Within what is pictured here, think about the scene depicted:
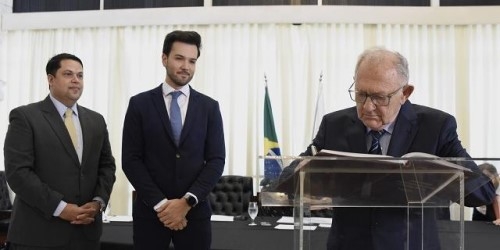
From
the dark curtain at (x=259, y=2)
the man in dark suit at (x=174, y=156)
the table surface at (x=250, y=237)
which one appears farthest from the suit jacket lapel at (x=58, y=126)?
the dark curtain at (x=259, y=2)

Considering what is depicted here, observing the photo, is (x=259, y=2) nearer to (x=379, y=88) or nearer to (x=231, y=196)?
(x=231, y=196)

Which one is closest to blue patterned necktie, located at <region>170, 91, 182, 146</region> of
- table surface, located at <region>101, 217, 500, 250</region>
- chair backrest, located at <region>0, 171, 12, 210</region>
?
table surface, located at <region>101, 217, 500, 250</region>

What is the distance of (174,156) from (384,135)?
1.29 meters

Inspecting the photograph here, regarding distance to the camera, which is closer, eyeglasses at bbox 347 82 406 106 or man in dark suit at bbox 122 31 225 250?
eyeglasses at bbox 347 82 406 106

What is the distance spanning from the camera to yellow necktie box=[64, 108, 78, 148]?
3.50 metres

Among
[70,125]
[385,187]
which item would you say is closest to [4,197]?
[70,125]

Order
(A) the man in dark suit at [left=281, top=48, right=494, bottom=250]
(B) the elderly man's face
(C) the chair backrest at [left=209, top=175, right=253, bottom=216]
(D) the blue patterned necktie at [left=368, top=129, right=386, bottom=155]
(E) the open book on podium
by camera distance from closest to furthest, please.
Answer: (E) the open book on podium, (A) the man in dark suit at [left=281, top=48, right=494, bottom=250], (B) the elderly man's face, (D) the blue patterned necktie at [left=368, top=129, right=386, bottom=155], (C) the chair backrest at [left=209, top=175, right=253, bottom=216]

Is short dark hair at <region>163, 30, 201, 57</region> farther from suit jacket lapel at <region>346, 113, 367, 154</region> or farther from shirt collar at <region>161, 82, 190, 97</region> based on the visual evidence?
suit jacket lapel at <region>346, 113, 367, 154</region>

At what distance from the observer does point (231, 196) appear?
21.5ft

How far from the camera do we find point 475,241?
154 inches

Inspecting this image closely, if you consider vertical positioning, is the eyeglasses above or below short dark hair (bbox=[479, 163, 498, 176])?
above

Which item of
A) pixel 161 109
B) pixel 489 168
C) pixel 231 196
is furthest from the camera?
pixel 231 196

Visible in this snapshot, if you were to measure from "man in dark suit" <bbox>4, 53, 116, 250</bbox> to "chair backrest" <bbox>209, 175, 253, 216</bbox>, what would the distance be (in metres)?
2.93

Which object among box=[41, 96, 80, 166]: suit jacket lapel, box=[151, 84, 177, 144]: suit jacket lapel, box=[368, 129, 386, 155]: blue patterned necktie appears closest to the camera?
box=[368, 129, 386, 155]: blue patterned necktie
